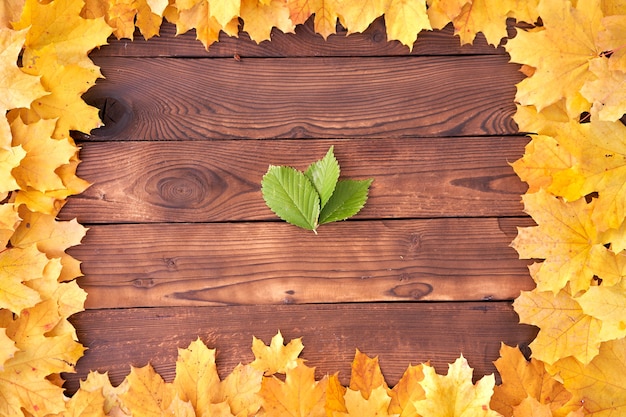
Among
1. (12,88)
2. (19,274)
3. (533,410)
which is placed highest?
(12,88)

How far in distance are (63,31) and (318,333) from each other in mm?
954

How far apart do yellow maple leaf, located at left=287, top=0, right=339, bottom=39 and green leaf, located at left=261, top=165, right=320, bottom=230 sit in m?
0.36

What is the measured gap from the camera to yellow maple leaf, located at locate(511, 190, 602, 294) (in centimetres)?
137

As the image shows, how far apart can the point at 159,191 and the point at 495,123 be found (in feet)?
2.82

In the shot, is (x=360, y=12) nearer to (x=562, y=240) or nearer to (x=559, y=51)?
(x=559, y=51)

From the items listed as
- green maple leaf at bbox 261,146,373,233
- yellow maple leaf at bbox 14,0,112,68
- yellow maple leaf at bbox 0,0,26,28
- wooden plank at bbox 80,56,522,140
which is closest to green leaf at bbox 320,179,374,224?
green maple leaf at bbox 261,146,373,233

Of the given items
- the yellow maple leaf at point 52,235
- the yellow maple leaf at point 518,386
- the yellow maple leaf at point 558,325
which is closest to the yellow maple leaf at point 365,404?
the yellow maple leaf at point 518,386

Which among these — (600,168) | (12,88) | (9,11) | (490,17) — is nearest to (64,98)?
(12,88)

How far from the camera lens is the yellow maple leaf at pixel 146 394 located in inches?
53.7

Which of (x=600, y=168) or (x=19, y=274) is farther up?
(x=600, y=168)

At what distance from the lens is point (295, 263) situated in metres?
1.43

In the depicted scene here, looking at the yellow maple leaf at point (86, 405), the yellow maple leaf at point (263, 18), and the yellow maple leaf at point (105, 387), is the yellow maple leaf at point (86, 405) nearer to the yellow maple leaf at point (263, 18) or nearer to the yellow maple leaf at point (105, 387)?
the yellow maple leaf at point (105, 387)

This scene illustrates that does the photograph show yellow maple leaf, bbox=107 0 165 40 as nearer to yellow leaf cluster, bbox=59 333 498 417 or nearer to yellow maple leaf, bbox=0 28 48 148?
yellow maple leaf, bbox=0 28 48 148

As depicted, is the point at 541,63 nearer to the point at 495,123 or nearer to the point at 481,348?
the point at 495,123
